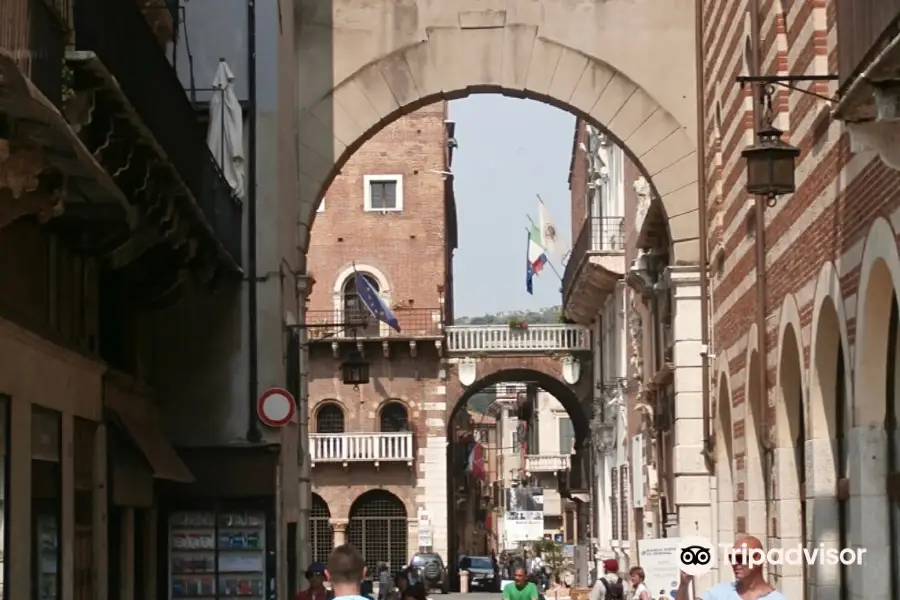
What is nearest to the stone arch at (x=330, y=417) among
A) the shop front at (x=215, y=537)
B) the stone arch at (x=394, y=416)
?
the stone arch at (x=394, y=416)

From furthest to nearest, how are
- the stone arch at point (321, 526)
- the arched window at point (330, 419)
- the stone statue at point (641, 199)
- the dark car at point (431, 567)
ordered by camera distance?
the arched window at point (330, 419), the stone arch at point (321, 526), the dark car at point (431, 567), the stone statue at point (641, 199)

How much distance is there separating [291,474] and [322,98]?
4.28m

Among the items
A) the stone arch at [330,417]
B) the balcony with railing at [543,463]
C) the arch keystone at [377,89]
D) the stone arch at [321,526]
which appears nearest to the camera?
the arch keystone at [377,89]

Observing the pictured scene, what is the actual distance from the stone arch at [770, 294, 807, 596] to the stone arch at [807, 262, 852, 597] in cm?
164

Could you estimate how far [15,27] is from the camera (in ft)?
30.5

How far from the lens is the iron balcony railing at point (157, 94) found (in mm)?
12055

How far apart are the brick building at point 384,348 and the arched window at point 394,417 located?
0.09ft

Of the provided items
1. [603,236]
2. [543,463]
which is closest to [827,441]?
[603,236]

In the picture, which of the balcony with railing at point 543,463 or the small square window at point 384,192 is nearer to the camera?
the small square window at point 384,192

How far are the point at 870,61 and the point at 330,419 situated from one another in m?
47.4

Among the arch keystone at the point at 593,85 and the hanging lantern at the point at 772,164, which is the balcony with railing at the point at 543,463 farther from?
the hanging lantern at the point at 772,164

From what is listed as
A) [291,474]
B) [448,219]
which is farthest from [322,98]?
[448,219]

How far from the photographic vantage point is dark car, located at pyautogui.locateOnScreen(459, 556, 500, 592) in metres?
56.4

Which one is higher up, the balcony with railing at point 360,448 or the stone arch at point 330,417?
the stone arch at point 330,417
